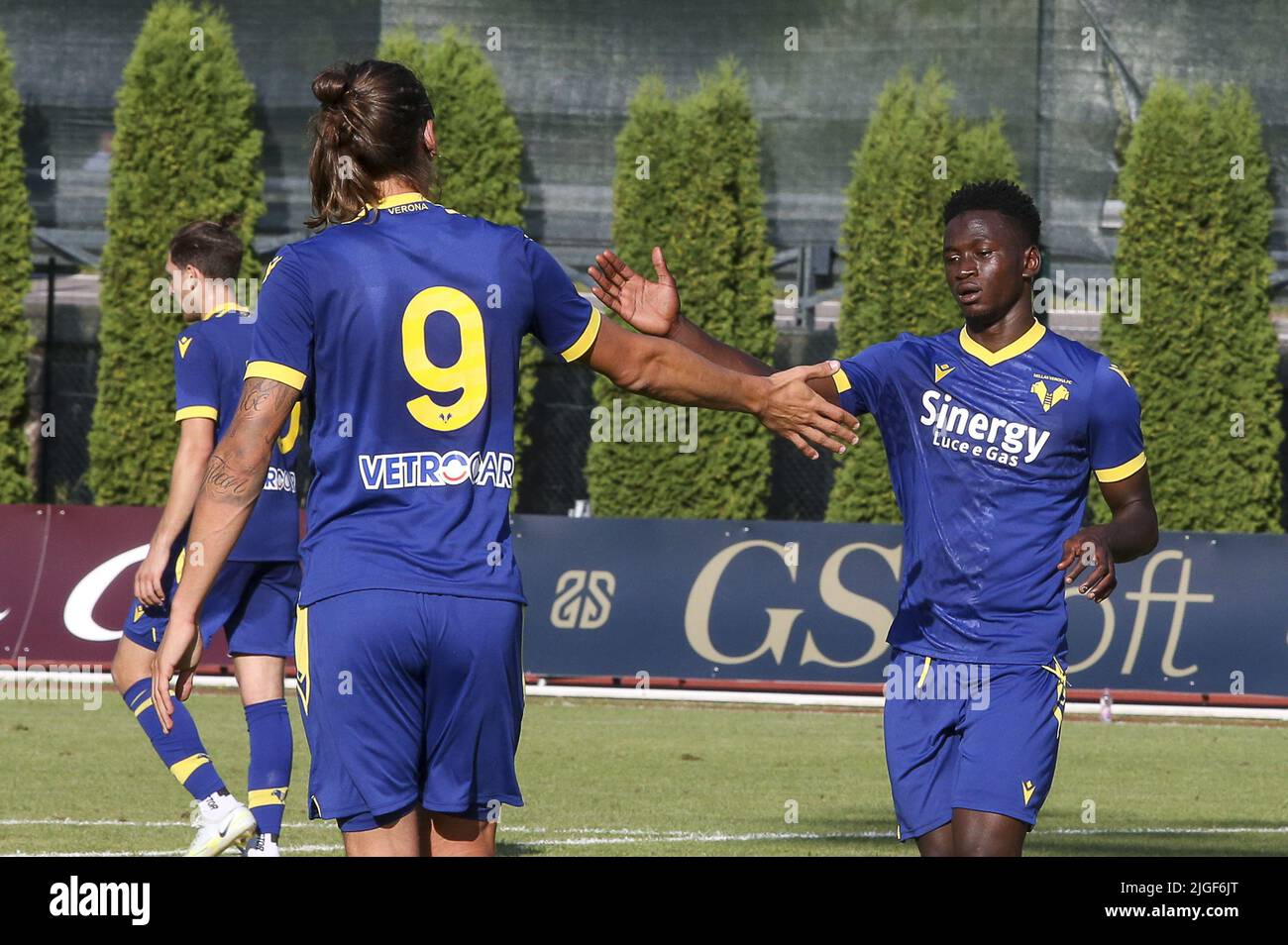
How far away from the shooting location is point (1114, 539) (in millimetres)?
5375

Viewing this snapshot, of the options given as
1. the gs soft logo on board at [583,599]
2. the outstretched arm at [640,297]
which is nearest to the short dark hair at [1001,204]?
the outstretched arm at [640,297]

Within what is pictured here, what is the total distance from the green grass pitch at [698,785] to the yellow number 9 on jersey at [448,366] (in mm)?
4070

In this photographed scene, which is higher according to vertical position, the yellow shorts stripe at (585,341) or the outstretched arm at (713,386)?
the yellow shorts stripe at (585,341)

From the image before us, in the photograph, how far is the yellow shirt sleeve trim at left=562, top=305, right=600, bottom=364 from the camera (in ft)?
14.0

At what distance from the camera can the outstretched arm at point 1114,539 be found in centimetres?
504

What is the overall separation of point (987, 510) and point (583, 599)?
9753 millimetres

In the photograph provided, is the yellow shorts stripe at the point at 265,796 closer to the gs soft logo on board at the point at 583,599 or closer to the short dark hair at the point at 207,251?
the short dark hair at the point at 207,251

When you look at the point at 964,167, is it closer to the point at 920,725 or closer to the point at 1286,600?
the point at 1286,600

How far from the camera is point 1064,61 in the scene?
22.2 metres

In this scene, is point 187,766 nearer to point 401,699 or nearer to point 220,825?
point 220,825
